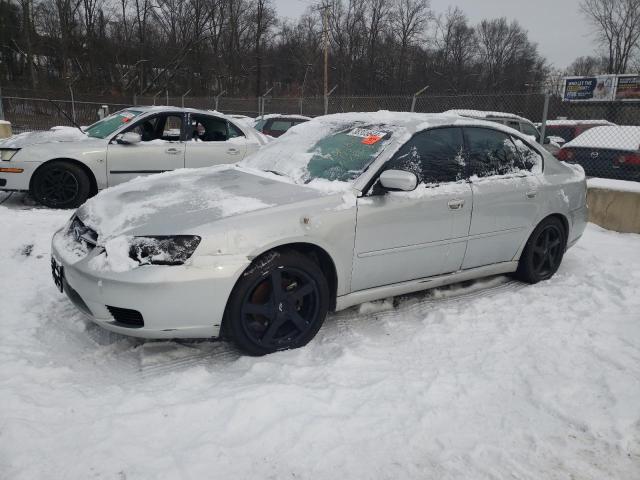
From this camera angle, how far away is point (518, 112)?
13.5 m

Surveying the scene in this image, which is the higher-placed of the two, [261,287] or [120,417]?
[261,287]

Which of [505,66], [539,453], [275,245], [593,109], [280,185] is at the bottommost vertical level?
[539,453]

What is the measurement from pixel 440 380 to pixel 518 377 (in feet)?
1.58

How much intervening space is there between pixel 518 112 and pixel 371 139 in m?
11.4

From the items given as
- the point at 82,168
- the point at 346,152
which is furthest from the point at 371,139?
the point at 82,168

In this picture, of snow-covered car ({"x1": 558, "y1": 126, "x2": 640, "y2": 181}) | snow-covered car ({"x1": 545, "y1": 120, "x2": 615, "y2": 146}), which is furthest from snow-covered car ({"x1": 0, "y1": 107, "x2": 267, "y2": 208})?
snow-covered car ({"x1": 545, "y1": 120, "x2": 615, "y2": 146})

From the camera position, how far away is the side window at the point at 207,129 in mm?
7219

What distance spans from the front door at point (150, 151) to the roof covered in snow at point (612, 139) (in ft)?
25.3

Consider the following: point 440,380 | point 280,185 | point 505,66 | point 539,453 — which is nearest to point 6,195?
point 280,185

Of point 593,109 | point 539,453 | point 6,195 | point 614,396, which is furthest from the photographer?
point 593,109

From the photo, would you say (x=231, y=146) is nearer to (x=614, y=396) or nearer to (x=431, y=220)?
(x=431, y=220)

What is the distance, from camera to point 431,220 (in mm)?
3605

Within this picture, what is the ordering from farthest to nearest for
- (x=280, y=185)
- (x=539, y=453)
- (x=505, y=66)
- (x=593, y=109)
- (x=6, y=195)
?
(x=505, y=66)
(x=593, y=109)
(x=6, y=195)
(x=280, y=185)
(x=539, y=453)

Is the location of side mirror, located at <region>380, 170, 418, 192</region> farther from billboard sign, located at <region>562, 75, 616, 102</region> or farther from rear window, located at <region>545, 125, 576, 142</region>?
rear window, located at <region>545, 125, 576, 142</region>
